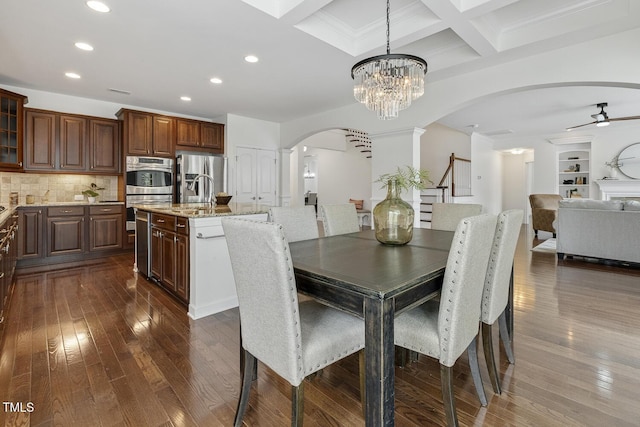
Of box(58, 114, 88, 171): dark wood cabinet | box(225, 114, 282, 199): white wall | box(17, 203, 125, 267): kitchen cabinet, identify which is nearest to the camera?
box(17, 203, 125, 267): kitchen cabinet

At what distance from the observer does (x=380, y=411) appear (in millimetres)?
1178

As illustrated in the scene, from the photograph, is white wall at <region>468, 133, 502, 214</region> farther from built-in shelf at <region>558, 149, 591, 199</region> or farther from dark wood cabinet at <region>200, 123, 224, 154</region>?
dark wood cabinet at <region>200, 123, 224, 154</region>

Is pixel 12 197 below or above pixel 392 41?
below

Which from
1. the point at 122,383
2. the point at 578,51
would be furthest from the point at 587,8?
the point at 122,383

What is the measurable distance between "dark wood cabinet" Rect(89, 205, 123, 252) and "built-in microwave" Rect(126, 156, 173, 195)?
1.35 feet

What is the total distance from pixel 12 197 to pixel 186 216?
373cm

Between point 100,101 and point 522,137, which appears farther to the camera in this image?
point 522,137

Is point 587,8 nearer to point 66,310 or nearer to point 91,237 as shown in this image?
point 66,310

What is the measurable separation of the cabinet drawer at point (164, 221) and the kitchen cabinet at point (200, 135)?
257cm

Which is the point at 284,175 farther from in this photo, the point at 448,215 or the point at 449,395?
the point at 449,395

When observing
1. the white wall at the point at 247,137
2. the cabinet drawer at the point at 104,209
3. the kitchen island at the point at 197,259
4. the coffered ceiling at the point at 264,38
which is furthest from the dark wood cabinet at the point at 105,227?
the kitchen island at the point at 197,259

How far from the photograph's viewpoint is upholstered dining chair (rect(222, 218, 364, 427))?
1188 millimetres

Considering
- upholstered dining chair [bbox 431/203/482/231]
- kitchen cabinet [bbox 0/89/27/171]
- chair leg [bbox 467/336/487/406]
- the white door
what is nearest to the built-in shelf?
upholstered dining chair [bbox 431/203/482/231]

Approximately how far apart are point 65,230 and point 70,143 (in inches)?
52.8
